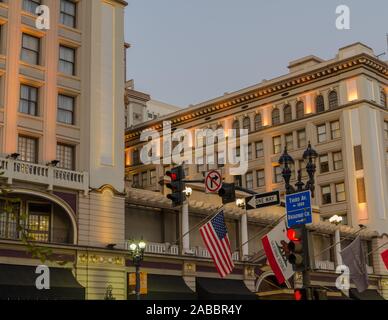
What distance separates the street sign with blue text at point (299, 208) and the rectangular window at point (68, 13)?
2528 centimetres

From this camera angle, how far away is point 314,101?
67375 mm

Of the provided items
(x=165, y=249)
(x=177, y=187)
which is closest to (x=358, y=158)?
(x=165, y=249)

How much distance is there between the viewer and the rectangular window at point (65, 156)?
40219 mm

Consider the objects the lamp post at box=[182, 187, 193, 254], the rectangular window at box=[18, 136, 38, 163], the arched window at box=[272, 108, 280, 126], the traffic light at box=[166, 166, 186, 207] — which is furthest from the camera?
the arched window at box=[272, 108, 280, 126]

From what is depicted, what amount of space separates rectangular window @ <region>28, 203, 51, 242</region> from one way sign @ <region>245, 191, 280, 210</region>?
18.2 meters

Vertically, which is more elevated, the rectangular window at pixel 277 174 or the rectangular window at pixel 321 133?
the rectangular window at pixel 321 133

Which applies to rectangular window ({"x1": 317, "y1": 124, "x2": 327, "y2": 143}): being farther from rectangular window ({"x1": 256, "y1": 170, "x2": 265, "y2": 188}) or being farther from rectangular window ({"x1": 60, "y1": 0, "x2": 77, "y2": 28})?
rectangular window ({"x1": 60, "y1": 0, "x2": 77, "y2": 28})

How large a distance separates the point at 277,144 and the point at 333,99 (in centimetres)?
734

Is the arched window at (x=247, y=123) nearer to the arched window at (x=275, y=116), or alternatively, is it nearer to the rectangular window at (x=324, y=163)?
the arched window at (x=275, y=116)

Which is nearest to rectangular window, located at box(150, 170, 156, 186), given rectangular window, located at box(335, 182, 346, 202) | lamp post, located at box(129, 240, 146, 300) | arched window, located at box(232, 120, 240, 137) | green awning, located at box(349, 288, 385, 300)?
arched window, located at box(232, 120, 240, 137)

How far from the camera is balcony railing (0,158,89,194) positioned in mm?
36125

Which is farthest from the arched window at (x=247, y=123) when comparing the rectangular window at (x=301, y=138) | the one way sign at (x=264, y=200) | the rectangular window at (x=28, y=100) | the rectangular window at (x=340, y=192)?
the one way sign at (x=264, y=200)

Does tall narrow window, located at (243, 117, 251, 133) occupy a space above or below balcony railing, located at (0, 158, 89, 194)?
above

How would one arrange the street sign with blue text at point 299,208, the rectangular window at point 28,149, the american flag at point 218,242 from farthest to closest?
the rectangular window at point 28,149, the american flag at point 218,242, the street sign with blue text at point 299,208
